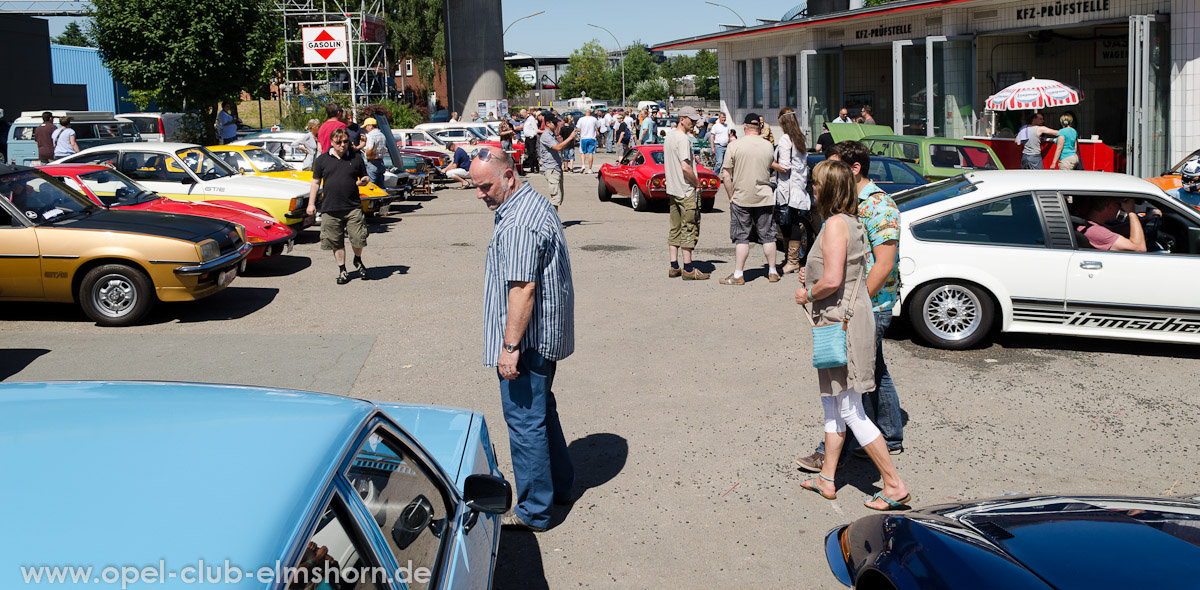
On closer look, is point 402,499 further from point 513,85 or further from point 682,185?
point 513,85

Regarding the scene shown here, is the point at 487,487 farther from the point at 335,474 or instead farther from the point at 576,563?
the point at 576,563

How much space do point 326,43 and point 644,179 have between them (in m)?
13.9

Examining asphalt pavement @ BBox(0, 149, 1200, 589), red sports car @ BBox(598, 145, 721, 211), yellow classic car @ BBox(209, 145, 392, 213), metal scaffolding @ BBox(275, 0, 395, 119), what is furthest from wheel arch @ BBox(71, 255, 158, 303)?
metal scaffolding @ BBox(275, 0, 395, 119)

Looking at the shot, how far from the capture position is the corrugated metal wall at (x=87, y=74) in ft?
161

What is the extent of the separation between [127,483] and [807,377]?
6.06 m

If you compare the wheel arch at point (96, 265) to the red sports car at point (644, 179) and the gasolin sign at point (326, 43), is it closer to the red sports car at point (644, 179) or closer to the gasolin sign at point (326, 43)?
the red sports car at point (644, 179)

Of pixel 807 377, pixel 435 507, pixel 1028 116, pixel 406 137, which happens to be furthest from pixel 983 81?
pixel 435 507

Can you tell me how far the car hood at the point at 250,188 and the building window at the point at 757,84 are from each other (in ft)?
64.1

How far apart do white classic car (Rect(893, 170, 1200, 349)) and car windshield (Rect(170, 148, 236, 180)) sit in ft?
33.5

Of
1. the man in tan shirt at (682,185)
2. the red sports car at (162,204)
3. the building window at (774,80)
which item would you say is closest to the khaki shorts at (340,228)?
the red sports car at (162,204)

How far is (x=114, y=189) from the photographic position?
1253cm

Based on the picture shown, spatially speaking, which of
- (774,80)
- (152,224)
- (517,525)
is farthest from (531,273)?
(774,80)

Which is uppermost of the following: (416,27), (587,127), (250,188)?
(416,27)

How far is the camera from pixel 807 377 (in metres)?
7.50
